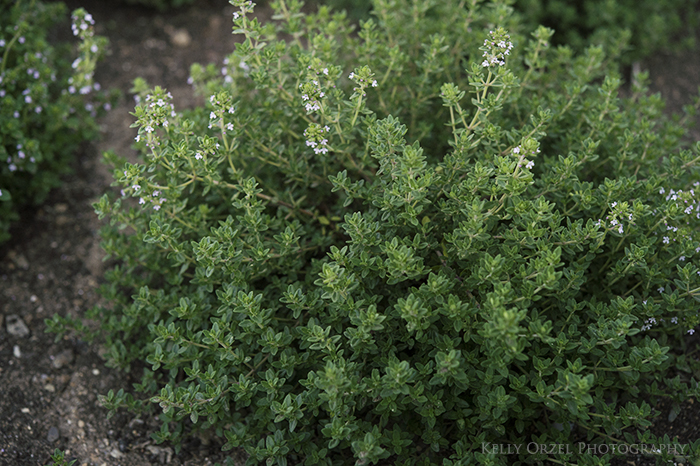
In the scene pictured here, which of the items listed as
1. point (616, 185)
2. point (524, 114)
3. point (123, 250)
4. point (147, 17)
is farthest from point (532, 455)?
point (147, 17)

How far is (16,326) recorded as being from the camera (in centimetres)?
396

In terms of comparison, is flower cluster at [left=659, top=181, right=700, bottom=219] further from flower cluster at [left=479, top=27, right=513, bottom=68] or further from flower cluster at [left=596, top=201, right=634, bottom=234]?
flower cluster at [left=479, top=27, right=513, bottom=68]

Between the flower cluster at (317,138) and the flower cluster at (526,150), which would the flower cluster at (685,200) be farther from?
the flower cluster at (317,138)

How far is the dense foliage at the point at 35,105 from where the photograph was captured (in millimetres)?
4008

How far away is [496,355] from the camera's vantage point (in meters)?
2.69

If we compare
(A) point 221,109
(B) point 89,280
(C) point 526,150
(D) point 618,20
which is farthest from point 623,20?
(B) point 89,280

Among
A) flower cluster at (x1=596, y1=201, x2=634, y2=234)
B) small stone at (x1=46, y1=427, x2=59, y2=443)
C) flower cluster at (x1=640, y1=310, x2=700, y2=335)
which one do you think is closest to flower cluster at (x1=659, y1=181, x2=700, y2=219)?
flower cluster at (x1=596, y1=201, x2=634, y2=234)

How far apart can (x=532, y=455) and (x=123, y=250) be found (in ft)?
8.76

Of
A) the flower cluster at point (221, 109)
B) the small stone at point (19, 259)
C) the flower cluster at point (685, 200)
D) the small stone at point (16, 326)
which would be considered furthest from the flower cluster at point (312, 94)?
the small stone at point (19, 259)

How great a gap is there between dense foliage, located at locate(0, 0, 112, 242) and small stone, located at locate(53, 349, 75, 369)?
3.09ft

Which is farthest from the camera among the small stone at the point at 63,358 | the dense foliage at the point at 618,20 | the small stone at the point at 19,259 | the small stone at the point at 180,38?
the small stone at the point at 180,38

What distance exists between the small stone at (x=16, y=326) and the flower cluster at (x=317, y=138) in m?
2.41

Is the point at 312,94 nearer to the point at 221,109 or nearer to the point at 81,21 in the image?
the point at 221,109

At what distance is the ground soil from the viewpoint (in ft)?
11.1
